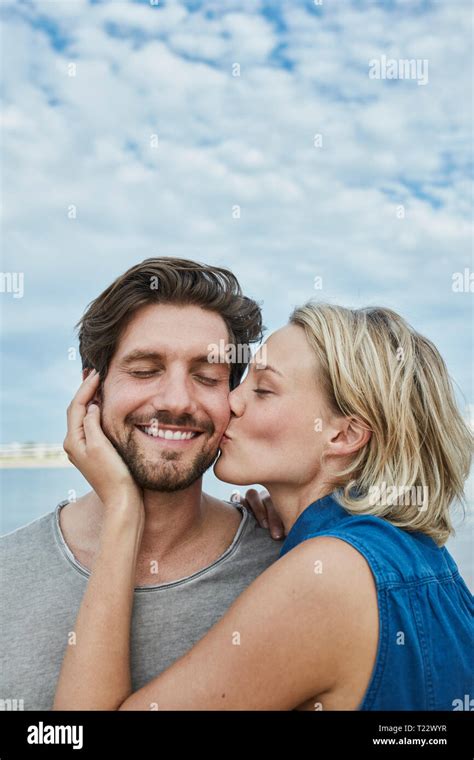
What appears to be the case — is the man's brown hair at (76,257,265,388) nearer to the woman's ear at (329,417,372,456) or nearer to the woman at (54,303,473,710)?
the woman at (54,303,473,710)

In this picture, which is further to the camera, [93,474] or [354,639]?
[93,474]

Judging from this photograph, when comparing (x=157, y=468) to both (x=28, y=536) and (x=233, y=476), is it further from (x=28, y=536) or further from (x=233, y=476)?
(x=28, y=536)

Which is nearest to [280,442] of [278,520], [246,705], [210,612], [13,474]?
[278,520]

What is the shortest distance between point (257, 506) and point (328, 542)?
1.01 m

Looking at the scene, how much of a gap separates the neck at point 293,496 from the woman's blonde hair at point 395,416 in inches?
2.9

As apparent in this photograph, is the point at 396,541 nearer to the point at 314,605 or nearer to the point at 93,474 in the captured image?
the point at 314,605

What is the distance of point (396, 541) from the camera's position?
2537mm

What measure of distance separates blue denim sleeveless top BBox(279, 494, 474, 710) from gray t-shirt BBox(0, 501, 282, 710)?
55cm

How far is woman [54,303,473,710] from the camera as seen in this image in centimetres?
223

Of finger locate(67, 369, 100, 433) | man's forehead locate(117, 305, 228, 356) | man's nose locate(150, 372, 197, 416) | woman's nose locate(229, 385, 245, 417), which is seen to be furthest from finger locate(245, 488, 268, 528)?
finger locate(67, 369, 100, 433)

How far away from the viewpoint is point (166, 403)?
→ 2975 millimetres

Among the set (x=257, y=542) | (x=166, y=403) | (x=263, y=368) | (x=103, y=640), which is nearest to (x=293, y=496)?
(x=257, y=542)

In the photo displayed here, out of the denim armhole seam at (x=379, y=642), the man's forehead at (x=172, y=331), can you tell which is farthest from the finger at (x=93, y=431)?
the denim armhole seam at (x=379, y=642)
